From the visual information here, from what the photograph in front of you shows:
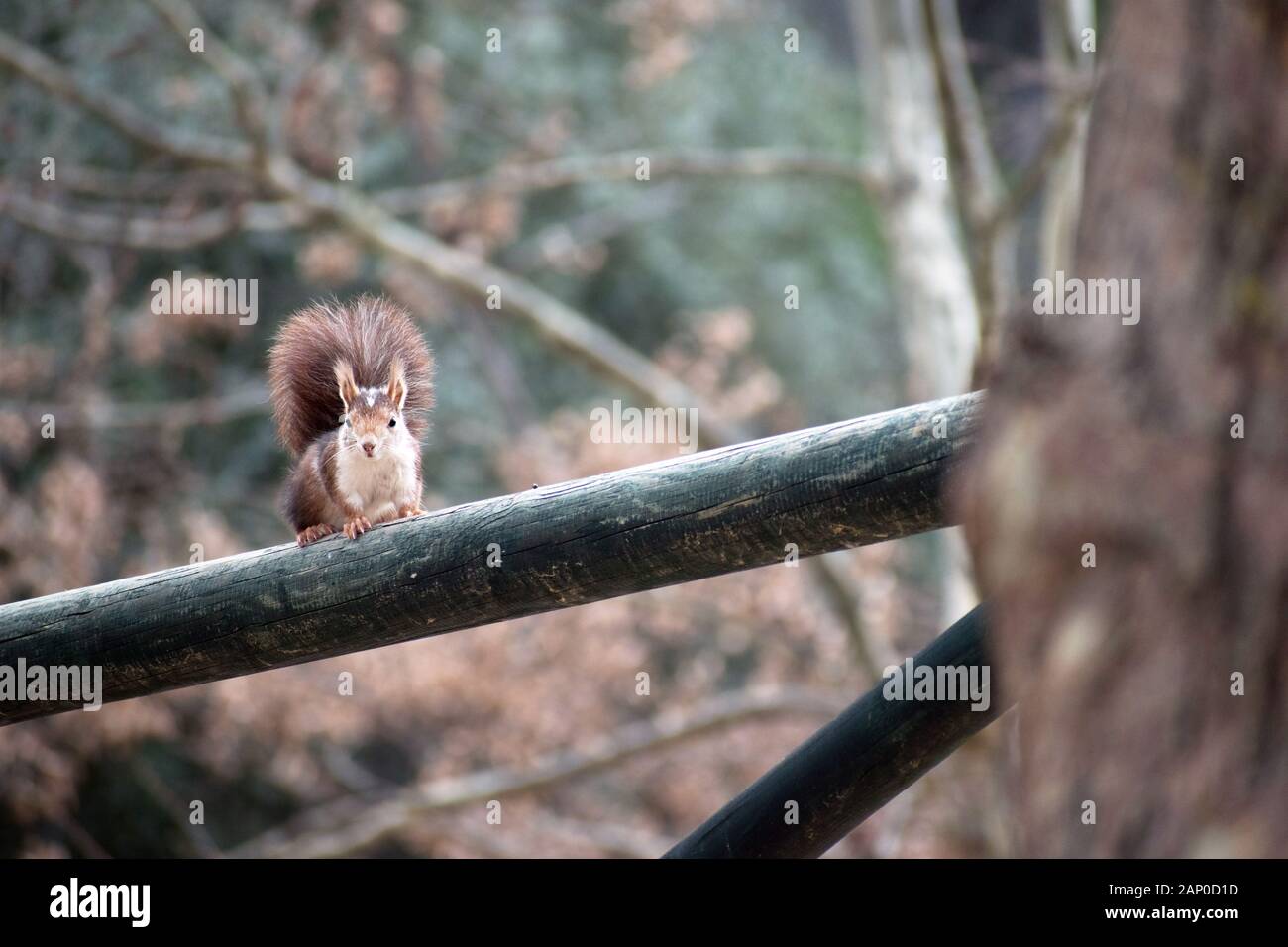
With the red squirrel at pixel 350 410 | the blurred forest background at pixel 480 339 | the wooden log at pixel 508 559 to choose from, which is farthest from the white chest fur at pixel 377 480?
the blurred forest background at pixel 480 339

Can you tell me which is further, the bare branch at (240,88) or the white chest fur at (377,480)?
the bare branch at (240,88)

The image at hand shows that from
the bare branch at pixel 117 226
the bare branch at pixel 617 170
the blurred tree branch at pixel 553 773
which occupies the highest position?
the bare branch at pixel 617 170

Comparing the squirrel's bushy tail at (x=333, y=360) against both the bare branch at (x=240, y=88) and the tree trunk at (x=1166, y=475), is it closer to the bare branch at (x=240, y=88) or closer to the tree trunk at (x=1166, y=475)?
the tree trunk at (x=1166, y=475)

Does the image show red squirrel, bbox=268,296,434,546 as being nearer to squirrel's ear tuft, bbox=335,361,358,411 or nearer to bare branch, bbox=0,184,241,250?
squirrel's ear tuft, bbox=335,361,358,411

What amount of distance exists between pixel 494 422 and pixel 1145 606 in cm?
777

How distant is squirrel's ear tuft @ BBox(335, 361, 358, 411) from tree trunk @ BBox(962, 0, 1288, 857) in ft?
6.60

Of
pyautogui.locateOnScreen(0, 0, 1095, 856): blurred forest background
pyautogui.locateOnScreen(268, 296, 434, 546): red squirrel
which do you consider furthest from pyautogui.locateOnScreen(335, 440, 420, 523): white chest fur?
pyautogui.locateOnScreen(0, 0, 1095, 856): blurred forest background

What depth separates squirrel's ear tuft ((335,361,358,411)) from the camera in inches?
105

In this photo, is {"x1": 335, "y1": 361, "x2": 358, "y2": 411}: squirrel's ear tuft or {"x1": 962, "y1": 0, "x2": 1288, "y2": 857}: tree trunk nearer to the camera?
{"x1": 962, "y1": 0, "x2": 1288, "y2": 857}: tree trunk

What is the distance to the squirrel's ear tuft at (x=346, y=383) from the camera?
266 centimetres

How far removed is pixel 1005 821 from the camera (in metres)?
6.18

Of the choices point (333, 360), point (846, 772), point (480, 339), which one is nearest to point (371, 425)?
point (333, 360)
